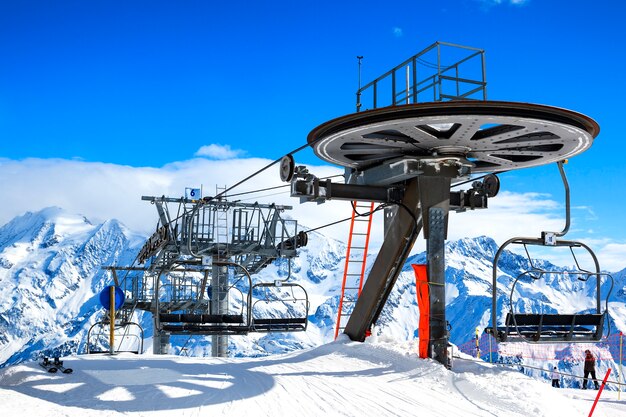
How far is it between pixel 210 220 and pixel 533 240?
16.0m

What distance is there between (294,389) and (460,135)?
555 centimetres

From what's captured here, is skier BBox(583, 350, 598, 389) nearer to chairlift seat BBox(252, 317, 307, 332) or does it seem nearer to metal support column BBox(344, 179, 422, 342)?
chairlift seat BBox(252, 317, 307, 332)

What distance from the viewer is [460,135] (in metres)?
14.4

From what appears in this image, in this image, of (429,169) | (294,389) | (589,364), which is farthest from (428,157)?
(589,364)

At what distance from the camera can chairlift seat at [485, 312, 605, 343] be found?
528 inches

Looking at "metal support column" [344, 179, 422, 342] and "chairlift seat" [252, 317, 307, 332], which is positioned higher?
"metal support column" [344, 179, 422, 342]

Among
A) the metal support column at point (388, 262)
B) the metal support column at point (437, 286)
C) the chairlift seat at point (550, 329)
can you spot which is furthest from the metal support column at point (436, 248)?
the chairlift seat at point (550, 329)

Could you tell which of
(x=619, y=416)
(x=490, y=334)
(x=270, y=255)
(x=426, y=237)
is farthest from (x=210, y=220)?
(x=619, y=416)

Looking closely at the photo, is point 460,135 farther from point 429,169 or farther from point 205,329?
point 205,329

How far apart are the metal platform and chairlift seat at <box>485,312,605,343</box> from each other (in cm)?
326

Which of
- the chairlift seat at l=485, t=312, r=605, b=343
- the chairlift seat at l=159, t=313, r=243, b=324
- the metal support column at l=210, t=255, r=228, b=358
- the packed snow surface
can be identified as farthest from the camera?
the metal support column at l=210, t=255, r=228, b=358

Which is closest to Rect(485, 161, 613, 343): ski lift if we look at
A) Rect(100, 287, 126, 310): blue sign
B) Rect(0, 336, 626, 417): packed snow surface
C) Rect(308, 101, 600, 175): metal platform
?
Rect(0, 336, 626, 417): packed snow surface

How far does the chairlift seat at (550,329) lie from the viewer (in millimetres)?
13406

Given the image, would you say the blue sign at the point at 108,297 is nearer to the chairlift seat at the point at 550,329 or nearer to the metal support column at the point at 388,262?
the metal support column at the point at 388,262
